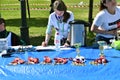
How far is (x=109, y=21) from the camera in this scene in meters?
4.56

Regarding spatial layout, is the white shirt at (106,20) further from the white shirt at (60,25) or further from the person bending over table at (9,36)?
the person bending over table at (9,36)

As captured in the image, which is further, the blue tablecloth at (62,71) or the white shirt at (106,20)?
the white shirt at (106,20)

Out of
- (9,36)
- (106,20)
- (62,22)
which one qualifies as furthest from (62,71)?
(106,20)

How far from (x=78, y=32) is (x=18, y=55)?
0.73m

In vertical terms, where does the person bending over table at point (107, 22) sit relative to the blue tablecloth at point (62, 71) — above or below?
above

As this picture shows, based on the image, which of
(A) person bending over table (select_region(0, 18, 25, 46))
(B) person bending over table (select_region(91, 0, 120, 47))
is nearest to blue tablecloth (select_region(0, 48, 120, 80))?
(A) person bending over table (select_region(0, 18, 25, 46))

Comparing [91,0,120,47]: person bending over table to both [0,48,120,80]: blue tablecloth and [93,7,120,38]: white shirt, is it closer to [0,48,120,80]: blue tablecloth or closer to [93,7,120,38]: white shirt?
[93,7,120,38]: white shirt

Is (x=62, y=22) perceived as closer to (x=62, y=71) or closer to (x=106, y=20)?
(x=106, y=20)

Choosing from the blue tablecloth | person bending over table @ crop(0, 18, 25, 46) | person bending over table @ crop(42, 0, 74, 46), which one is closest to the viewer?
the blue tablecloth

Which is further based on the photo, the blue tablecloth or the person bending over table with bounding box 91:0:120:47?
the person bending over table with bounding box 91:0:120:47

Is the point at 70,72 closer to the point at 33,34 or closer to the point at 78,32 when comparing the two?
the point at 78,32

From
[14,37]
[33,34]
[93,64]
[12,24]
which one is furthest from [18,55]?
[12,24]

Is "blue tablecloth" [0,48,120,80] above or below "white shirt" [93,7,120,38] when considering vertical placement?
below

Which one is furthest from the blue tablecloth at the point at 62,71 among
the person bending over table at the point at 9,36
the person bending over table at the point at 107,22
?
the person bending over table at the point at 107,22
